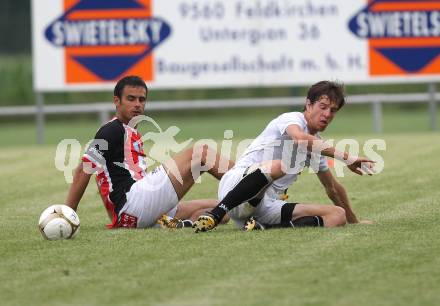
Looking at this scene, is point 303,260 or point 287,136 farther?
point 287,136

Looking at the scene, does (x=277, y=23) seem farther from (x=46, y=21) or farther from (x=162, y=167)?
(x=162, y=167)

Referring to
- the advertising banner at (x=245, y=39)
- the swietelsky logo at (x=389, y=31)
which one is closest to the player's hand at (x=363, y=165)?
the advertising banner at (x=245, y=39)

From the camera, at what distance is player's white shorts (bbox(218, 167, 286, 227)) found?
28.7 feet

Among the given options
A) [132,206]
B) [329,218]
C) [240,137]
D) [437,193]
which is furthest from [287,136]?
[240,137]

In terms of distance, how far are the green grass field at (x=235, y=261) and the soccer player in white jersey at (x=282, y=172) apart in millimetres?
191

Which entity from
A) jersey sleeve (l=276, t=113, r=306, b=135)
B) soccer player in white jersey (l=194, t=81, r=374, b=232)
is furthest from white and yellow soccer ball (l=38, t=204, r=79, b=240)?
jersey sleeve (l=276, t=113, r=306, b=135)

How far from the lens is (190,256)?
7426mm

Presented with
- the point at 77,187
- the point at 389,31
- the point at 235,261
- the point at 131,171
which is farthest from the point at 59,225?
the point at 389,31

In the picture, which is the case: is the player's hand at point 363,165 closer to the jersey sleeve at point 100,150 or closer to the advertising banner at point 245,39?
the jersey sleeve at point 100,150

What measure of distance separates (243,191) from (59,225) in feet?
4.68

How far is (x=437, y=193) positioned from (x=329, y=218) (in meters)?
2.92

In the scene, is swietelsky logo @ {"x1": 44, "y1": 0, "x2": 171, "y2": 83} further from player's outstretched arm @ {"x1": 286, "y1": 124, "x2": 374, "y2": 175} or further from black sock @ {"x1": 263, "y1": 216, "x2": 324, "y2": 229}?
player's outstretched arm @ {"x1": 286, "y1": 124, "x2": 374, "y2": 175}

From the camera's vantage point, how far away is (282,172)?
842 centimetres

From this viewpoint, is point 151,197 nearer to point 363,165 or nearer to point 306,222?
point 306,222
